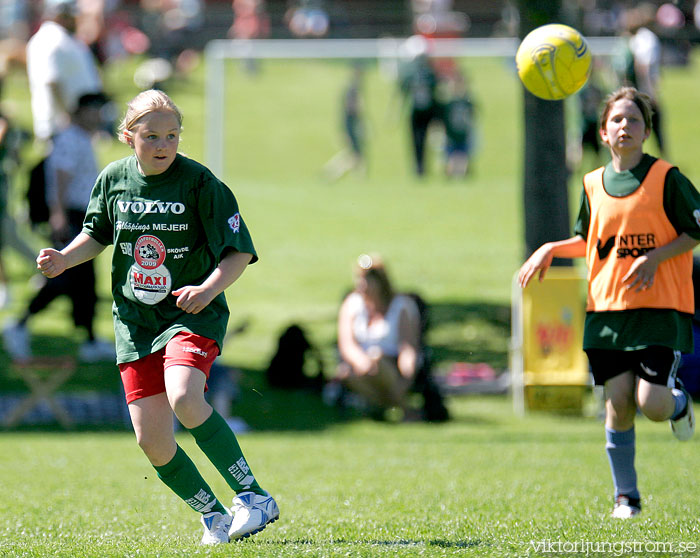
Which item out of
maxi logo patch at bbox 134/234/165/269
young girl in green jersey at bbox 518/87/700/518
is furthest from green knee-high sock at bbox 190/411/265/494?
young girl in green jersey at bbox 518/87/700/518

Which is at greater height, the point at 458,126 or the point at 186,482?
the point at 458,126

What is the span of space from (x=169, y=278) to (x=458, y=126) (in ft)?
37.3

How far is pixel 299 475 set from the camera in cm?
746

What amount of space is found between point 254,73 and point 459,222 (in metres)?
4.11

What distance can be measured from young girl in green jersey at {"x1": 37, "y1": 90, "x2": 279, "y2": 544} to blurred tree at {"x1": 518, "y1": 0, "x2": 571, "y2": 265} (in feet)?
22.8

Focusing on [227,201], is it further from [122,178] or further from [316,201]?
[316,201]

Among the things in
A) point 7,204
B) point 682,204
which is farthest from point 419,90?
point 682,204

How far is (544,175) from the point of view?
37.7ft

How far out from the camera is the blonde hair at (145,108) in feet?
15.9

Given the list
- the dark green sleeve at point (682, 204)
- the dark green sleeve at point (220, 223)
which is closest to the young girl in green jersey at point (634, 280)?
the dark green sleeve at point (682, 204)

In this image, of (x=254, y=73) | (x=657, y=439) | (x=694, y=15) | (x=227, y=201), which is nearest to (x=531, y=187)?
(x=657, y=439)

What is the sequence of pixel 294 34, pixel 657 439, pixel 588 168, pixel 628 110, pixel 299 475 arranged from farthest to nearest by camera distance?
pixel 294 34 < pixel 588 168 < pixel 657 439 < pixel 299 475 < pixel 628 110

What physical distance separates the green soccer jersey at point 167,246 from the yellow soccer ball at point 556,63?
6.95 ft

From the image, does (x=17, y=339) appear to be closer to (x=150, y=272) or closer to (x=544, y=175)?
(x=544, y=175)
